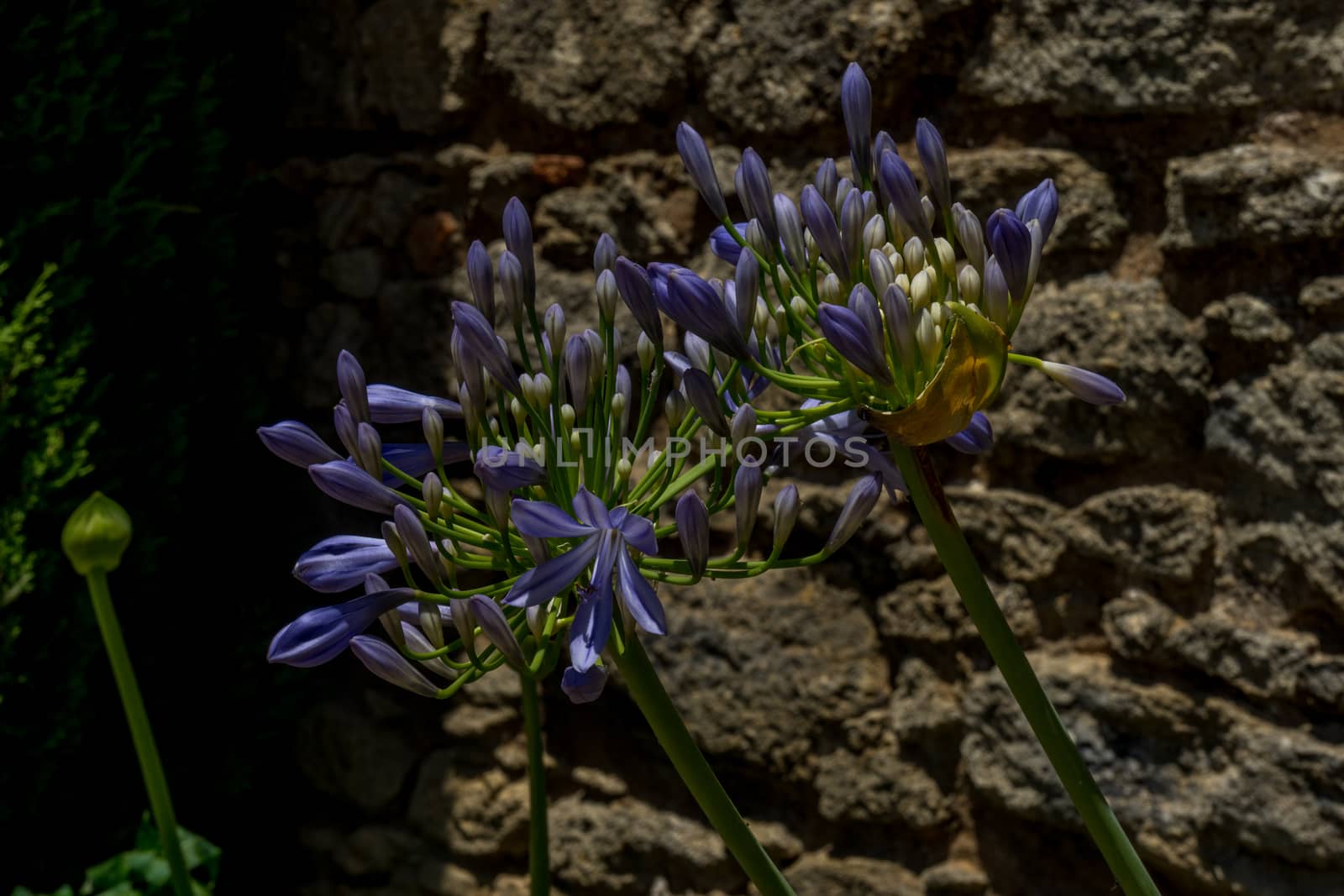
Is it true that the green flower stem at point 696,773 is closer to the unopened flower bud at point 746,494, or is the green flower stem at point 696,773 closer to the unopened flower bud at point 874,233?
the unopened flower bud at point 746,494

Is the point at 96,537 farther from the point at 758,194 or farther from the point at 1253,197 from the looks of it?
the point at 1253,197

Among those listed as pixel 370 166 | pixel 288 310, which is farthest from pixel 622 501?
pixel 288 310

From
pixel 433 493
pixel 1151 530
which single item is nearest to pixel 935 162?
pixel 433 493

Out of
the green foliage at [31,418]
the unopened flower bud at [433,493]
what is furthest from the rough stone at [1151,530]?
the green foliage at [31,418]

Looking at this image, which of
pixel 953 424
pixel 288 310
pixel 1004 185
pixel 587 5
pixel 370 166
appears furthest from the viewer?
pixel 288 310

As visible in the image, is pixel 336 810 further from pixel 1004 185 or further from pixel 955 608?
pixel 1004 185
